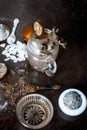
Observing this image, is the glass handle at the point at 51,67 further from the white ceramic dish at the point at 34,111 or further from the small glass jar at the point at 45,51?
the white ceramic dish at the point at 34,111

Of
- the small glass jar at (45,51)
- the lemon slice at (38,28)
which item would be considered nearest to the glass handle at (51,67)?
the small glass jar at (45,51)

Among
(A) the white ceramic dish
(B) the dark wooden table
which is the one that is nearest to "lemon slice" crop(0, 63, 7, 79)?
(B) the dark wooden table

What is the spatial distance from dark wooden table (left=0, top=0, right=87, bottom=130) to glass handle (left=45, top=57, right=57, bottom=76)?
0.06ft

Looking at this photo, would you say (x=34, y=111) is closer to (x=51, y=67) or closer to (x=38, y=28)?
(x=51, y=67)

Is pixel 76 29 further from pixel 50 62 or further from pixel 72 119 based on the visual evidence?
pixel 72 119

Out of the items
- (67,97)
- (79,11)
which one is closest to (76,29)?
(79,11)

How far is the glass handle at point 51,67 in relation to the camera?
3.79 feet

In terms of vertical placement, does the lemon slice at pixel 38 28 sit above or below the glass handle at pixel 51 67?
above

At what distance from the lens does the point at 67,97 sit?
3.63ft

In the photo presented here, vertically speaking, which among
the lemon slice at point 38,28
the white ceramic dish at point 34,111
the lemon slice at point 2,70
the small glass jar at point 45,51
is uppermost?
the lemon slice at point 38,28

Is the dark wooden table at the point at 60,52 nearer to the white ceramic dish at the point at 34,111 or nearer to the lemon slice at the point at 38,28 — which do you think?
the white ceramic dish at the point at 34,111

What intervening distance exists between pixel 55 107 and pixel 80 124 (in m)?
0.10

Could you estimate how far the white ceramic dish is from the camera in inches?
42.1

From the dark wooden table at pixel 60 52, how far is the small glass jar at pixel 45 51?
3 cm
